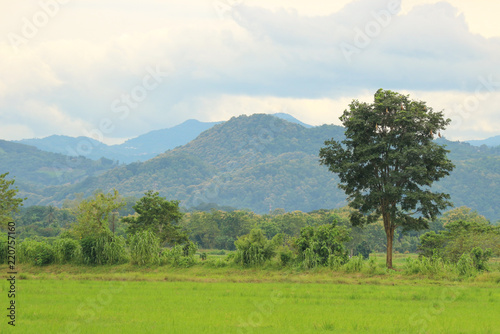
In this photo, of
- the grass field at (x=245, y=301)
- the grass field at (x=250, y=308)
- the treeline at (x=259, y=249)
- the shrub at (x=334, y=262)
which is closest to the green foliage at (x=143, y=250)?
the treeline at (x=259, y=249)

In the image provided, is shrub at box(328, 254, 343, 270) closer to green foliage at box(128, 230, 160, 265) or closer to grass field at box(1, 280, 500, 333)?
grass field at box(1, 280, 500, 333)

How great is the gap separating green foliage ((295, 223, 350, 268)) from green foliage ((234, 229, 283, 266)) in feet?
3.59

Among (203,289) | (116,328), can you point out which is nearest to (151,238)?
(203,289)

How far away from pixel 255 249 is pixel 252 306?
7.36 meters

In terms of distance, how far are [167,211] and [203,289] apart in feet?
59.4

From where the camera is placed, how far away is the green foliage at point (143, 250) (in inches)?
898

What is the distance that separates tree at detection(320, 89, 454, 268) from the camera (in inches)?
882

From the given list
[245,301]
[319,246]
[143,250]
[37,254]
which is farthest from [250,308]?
[37,254]

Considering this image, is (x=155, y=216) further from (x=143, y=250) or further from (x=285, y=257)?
(x=285, y=257)

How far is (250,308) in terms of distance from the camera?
14312mm

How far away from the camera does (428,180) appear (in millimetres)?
22188

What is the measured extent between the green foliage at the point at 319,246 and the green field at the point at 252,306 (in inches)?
35.1

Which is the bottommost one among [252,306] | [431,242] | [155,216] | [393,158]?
[252,306]

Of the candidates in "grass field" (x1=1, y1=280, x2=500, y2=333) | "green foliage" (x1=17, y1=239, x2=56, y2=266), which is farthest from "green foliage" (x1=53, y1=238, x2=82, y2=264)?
"grass field" (x1=1, y1=280, x2=500, y2=333)
